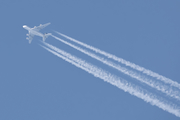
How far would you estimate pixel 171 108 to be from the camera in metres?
51.4

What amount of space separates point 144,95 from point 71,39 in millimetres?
22781

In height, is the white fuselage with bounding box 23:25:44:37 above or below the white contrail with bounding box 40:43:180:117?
above

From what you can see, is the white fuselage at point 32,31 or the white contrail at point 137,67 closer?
the white contrail at point 137,67

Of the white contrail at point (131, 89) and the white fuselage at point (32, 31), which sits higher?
the white fuselage at point (32, 31)

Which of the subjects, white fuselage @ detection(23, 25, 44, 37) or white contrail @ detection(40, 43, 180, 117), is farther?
white fuselage @ detection(23, 25, 44, 37)

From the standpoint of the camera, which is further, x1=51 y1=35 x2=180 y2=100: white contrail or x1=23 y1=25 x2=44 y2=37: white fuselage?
x1=23 y1=25 x2=44 y2=37: white fuselage

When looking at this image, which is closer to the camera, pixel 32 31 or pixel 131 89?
pixel 131 89

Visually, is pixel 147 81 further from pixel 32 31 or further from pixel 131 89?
pixel 32 31

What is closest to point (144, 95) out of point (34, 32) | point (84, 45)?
point (84, 45)

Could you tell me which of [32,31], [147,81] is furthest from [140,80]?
[32,31]

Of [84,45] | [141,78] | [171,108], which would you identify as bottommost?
[171,108]

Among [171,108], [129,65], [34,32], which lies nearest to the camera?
[171,108]

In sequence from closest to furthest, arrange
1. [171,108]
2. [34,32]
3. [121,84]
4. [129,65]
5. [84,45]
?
1. [171,108]
2. [121,84]
3. [129,65]
4. [84,45]
5. [34,32]

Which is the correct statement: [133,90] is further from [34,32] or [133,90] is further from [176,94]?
[34,32]
